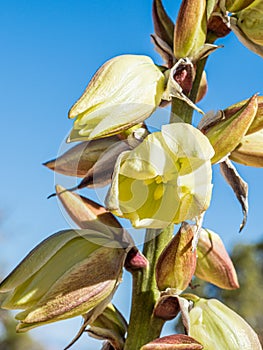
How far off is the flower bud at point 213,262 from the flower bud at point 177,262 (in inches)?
7.0

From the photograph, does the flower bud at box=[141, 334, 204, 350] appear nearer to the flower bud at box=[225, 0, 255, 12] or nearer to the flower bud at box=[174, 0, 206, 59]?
the flower bud at box=[174, 0, 206, 59]

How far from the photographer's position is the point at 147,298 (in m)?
1.12

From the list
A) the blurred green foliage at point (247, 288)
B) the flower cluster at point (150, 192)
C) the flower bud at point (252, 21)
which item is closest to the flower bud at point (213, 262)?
the flower cluster at point (150, 192)

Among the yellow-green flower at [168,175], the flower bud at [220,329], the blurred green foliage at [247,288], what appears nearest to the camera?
the yellow-green flower at [168,175]

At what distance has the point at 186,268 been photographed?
1055mm

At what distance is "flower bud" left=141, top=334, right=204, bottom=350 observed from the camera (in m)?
0.97

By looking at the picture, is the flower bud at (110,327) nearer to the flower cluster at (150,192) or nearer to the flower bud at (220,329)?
the flower cluster at (150,192)

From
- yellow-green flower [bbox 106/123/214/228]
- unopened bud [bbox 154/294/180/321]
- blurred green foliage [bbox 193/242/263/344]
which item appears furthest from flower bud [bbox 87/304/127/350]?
blurred green foliage [bbox 193/242/263/344]

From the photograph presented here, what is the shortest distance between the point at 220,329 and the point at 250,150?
0.31 metres

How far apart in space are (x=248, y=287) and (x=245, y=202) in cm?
1738

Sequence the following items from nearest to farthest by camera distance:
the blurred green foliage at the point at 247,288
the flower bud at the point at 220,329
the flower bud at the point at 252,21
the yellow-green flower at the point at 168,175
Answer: the yellow-green flower at the point at 168,175, the flower bud at the point at 220,329, the flower bud at the point at 252,21, the blurred green foliage at the point at 247,288

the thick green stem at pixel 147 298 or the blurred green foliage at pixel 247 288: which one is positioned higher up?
the thick green stem at pixel 147 298

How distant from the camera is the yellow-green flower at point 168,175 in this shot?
3.19 ft

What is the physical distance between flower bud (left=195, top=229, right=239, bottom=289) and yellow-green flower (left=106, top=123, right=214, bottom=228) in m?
0.27
